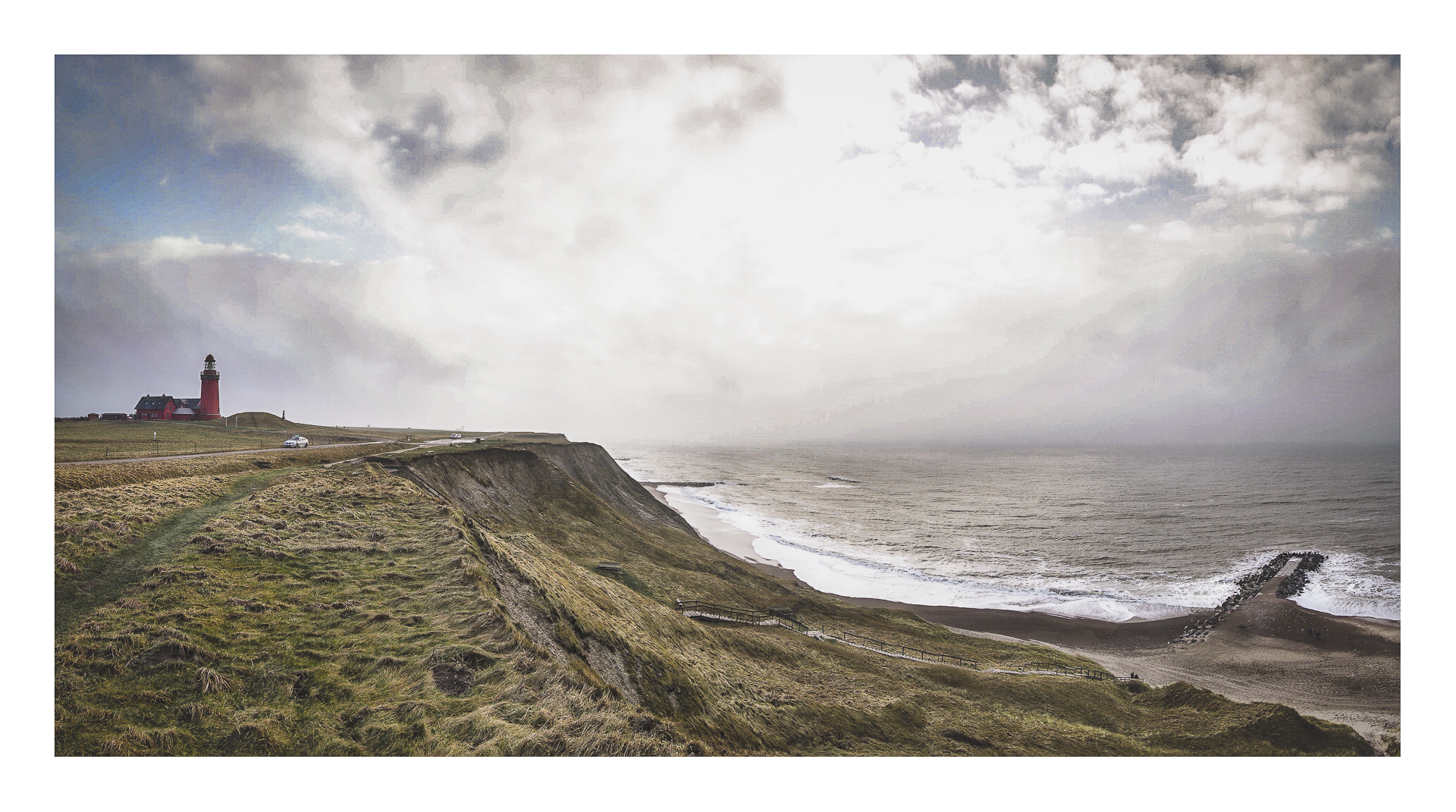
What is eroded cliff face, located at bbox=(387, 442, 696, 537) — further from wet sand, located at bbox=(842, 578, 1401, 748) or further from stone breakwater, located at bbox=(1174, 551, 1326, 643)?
stone breakwater, located at bbox=(1174, 551, 1326, 643)

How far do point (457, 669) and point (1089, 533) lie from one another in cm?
5400

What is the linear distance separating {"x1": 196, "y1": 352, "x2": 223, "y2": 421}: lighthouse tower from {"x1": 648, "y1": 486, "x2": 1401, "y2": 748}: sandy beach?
35603 millimetres

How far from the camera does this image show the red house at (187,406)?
2434 centimetres

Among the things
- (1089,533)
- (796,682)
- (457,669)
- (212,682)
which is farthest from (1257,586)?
(212,682)

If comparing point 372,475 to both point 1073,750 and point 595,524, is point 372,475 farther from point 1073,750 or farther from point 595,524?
point 1073,750

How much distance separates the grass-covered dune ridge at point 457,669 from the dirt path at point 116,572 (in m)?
0.07

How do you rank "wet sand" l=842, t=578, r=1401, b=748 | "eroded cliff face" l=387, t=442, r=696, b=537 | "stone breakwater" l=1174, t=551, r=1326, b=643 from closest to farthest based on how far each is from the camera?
1. "wet sand" l=842, t=578, r=1401, b=748
2. "eroded cliff face" l=387, t=442, r=696, b=537
3. "stone breakwater" l=1174, t=551, r=1326, b=643

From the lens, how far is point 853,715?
406 inches

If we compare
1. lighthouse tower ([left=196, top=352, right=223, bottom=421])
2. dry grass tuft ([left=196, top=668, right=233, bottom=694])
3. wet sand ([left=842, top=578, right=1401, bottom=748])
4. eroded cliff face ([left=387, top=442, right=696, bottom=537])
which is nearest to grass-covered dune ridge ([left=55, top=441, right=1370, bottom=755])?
dry grass tuft ([left=196, top=668, right=233, bottom=694])

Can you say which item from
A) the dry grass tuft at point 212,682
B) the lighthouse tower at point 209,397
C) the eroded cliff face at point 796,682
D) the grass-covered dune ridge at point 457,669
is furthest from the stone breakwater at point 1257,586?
the lighthouse tower at point 209,397

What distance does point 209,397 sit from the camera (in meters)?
26.8

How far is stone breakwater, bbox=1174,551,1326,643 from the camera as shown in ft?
80.2

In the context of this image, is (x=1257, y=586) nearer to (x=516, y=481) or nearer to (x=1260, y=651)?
(x=1260, y=651)

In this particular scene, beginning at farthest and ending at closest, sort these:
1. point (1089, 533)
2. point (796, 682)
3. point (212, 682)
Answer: point (1089, 533) → point (796, 682) → point (212, 682)
